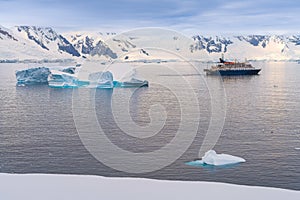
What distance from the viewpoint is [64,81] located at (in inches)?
1802

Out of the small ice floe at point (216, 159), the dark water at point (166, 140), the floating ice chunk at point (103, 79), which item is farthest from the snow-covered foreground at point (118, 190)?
the floating ice chunk at point (103, 79)

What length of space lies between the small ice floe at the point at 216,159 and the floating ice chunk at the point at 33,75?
36163mm

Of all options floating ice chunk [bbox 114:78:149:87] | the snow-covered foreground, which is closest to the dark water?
the snow-covered foreground

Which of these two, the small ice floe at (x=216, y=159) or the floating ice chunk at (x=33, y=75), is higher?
the floating ice chunk at (x=33, y=75)

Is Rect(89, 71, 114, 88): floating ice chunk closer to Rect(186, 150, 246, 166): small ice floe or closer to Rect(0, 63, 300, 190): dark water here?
Rect(0, 63, 300, 190): dark water

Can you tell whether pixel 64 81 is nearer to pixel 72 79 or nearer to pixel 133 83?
pixel 72 79

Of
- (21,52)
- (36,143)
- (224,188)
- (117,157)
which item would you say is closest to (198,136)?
(117,157)

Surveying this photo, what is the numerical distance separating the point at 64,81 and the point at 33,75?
554cm

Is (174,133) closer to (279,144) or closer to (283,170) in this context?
(279,144)

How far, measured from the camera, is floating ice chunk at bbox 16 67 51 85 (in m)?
48.1

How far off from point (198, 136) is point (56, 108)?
13.2 m

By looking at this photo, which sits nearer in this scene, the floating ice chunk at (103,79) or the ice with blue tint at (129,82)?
the floating ice chunk at (103,79)

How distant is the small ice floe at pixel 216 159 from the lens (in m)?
15.1

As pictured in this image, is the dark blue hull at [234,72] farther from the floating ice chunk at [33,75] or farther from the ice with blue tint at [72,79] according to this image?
the floating ice chunk at [33,75]
